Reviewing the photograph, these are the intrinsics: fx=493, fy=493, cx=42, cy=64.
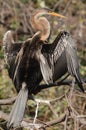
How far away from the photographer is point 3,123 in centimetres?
407

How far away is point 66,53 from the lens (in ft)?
12.7

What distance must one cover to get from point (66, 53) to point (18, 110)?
586mm

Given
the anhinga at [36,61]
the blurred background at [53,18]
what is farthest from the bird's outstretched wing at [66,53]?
the blurred background at [53,18]

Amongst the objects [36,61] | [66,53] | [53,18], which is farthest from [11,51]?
[53,18]

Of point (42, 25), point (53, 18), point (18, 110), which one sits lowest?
point (18, 110)

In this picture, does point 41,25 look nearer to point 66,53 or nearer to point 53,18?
point 66,53

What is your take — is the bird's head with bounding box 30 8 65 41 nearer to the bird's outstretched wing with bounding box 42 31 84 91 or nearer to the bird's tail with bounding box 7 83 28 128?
the bird's outstretched wing with bounding box 42 31 84 91

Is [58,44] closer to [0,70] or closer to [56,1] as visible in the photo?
[0,70]

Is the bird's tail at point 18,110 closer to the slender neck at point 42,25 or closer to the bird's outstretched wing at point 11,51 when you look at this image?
the bird's outstretched wing at point 11,51

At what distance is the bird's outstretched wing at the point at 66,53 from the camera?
3.78 meters

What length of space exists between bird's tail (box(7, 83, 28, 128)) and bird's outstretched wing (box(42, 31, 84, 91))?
12.8 inches

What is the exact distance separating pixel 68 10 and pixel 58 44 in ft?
12.4

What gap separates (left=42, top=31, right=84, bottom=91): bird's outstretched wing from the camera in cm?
378

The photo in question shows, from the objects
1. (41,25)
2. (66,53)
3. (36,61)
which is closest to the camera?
(66,53)
